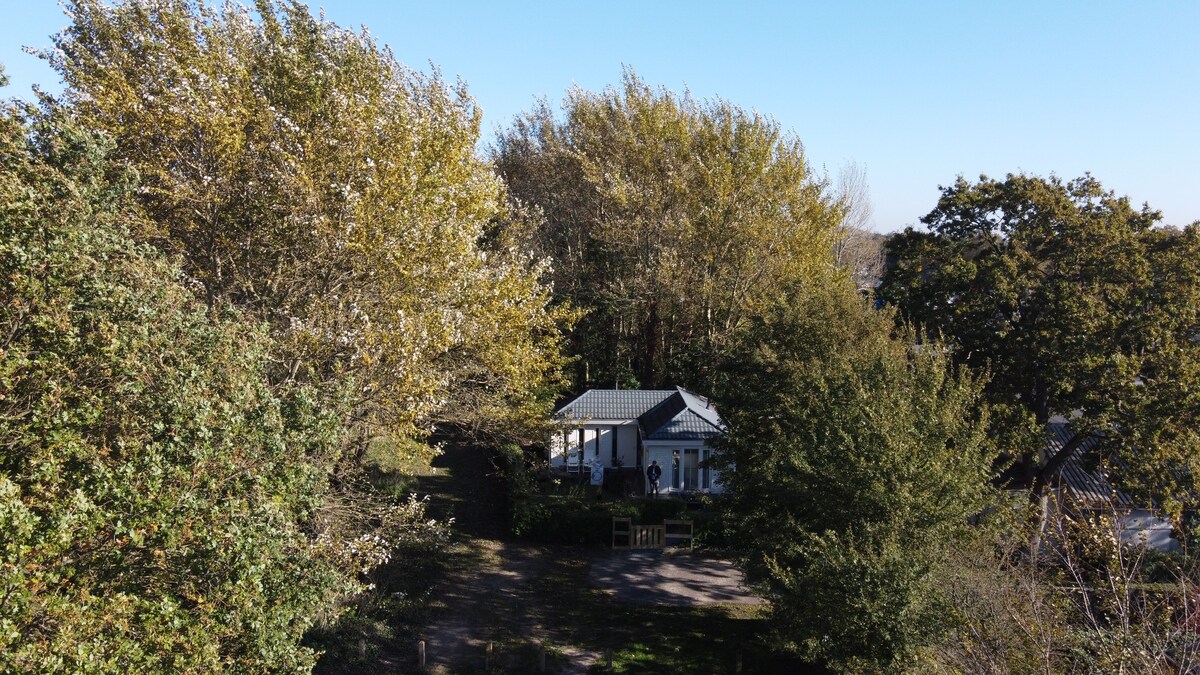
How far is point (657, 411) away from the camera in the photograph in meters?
27.9

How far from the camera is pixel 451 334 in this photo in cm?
1409

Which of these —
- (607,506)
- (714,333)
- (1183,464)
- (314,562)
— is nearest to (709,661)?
(607,506)

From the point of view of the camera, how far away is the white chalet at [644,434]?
25609 mm

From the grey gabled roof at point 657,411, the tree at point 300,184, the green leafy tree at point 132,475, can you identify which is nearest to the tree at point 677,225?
the grey gabled roof at point 657,411

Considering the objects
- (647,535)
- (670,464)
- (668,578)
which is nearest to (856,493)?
(668,578)

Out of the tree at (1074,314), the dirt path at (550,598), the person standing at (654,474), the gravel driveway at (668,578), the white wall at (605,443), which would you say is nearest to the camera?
the dirt path at (550,598)

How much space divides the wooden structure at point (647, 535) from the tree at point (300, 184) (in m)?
8.75

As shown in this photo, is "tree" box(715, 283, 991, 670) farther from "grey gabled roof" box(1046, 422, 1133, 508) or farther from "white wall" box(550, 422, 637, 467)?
"white wall" box(550, 422, 637, 467)

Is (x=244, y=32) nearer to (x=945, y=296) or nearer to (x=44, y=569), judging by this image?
(x=44, y=569)

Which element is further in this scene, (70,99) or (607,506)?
(607,506)

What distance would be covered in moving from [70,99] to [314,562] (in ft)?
34.3

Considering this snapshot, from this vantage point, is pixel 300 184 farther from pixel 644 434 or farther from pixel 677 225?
pixel 677 225

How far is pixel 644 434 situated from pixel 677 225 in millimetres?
9552

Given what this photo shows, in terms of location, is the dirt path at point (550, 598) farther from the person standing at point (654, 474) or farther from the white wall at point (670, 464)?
the white wall at point (670, 464)
